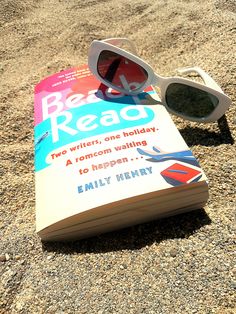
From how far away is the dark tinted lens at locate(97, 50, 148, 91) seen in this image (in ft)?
4.42

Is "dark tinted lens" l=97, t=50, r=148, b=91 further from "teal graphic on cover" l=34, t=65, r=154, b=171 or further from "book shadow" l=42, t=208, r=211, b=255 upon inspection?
"book shadow" l=42, t=208, r=211, b=255

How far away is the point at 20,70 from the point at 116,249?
3.63 feet

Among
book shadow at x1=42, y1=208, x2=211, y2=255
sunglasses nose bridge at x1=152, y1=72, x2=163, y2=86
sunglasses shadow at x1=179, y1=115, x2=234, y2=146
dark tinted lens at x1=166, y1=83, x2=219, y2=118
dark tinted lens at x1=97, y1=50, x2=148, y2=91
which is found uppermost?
dark tinted lens at x1=97, y1=50, x2=148, y2=91

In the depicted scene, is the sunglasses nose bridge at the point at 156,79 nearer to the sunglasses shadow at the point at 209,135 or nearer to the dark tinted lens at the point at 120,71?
the dark tinted lens at the point at 120,71

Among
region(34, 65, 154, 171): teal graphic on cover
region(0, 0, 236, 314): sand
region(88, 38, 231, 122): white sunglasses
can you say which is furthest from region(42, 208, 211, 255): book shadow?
region(88, 38, 231, 122): white sunglasses

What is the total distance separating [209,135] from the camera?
1322 millimetres

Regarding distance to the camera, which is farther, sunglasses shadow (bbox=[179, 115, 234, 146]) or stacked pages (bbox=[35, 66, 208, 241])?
sunglasses shadow (bbox=[179, 115, 234, 146])

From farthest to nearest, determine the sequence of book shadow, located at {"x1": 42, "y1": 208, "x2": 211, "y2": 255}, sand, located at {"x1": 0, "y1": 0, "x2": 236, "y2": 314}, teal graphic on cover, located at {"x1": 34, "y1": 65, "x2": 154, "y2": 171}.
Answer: teal graphic on cover, located at {"x1": 34, "y1": 65, "x2": 154, "y2": 171}
book shadow, located at {"x1": 42, "y1": 208, "x2": 211, "y2": 255}
sand, located at {"x1": 0, "y1": 0, "x2": 236, "y2": 314}

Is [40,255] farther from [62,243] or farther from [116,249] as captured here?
[116,249]

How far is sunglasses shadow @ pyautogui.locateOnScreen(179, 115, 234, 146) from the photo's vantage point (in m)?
1.29

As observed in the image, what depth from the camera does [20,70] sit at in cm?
185

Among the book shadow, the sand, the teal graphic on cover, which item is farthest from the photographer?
the teal graphic on cover

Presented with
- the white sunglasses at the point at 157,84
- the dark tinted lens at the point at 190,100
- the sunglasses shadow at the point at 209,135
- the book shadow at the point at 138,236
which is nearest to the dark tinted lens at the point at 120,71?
the white sunglasses at the point at 157,84

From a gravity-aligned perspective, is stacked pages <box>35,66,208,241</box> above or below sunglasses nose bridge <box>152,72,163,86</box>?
below
